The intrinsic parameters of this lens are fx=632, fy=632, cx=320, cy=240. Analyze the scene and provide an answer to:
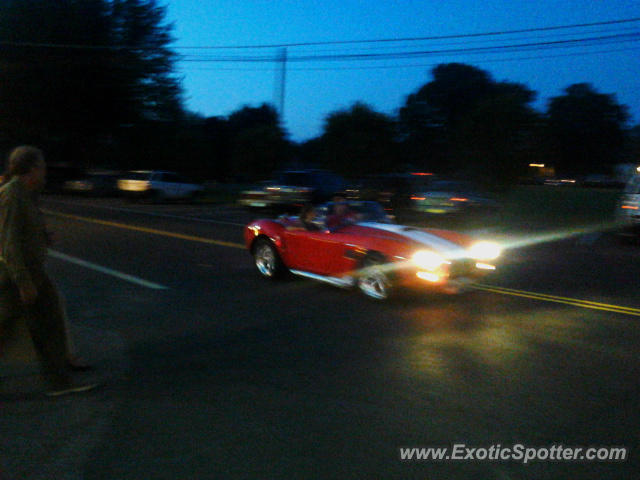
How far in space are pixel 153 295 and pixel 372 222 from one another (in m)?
3.22

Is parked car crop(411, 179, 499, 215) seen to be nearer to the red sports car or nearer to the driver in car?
the red sports car

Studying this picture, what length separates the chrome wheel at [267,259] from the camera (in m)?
9.68

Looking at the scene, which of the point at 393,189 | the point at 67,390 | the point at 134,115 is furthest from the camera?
the point at 134,115

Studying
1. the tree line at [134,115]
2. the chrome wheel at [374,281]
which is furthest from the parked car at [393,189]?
the tree line at [134,115]

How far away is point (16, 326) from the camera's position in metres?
4.67

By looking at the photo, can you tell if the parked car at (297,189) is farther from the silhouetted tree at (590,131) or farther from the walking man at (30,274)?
the silhouetted tree at (590,131)

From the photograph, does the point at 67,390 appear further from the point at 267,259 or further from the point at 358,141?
the point at 358,141

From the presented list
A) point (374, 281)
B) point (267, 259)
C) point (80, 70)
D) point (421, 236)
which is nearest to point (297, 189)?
point (267, 259)

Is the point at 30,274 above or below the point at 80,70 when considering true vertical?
below

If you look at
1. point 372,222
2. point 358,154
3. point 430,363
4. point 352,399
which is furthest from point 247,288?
point 358,154

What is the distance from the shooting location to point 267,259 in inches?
389

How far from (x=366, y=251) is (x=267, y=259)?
2.22 m

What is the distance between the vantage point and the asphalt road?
12.2 feet

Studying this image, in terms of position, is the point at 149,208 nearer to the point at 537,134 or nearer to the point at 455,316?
the point at 455,316
